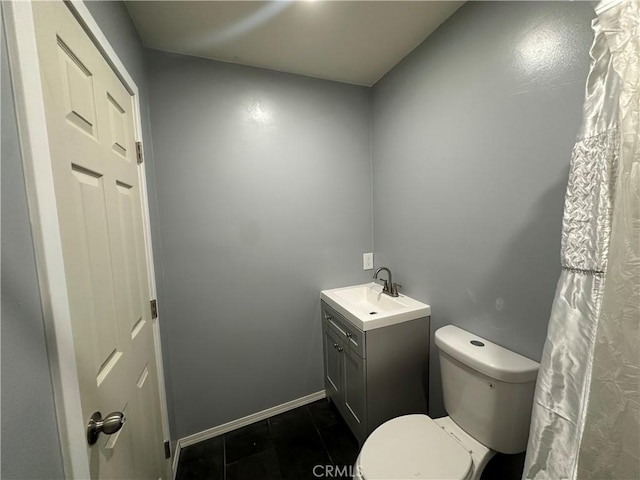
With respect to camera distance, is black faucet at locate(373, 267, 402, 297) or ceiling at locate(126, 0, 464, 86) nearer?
ceiling at locate(126, 0, 464, 86)

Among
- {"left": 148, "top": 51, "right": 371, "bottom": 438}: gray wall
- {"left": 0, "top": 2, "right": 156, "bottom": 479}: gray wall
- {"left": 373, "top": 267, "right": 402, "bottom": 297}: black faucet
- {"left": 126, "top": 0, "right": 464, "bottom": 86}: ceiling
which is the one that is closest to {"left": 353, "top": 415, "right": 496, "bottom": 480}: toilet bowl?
{"left": 373, "top": 267, "right": 402, "bottom": 297}: black faucet

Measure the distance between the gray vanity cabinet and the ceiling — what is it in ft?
5.48

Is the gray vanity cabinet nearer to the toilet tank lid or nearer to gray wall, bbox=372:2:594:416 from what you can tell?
gray wall, bbox=372:2:594:416

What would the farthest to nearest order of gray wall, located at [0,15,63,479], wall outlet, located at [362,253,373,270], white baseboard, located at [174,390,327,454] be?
wall outlet, located at [362,253,373,270], white baseboard, located at [174,390,327,454], gray wall, located at [0,15,63,479]

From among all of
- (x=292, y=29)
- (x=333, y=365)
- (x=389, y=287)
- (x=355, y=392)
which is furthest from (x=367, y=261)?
(x=292, y=29)

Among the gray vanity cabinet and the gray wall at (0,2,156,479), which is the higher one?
the gray wall at (0,2,156,479)

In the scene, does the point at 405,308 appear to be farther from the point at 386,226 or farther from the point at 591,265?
the point at 591,265

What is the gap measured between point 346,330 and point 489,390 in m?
0.75

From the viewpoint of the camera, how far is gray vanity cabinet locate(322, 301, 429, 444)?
4.58 ft

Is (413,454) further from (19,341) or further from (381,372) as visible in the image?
(19,341)

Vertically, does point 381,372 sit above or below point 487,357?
below

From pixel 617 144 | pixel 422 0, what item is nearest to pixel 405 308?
pixel 617 144

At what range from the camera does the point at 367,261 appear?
2.04 meters

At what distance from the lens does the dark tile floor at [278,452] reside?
1.41 metres
